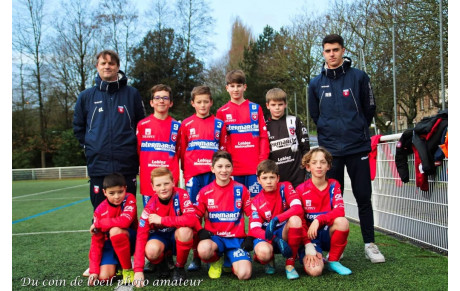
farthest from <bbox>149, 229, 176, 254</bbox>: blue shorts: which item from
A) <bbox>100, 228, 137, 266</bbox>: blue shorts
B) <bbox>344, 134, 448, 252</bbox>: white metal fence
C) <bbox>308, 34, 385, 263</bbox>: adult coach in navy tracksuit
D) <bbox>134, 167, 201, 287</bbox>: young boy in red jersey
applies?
<bbox>344, 134, 448, 252</bbox>: white metal fence

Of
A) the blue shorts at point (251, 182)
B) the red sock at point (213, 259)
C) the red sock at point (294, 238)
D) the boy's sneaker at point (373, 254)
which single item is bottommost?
the boy's sneaker at point (373, 254)

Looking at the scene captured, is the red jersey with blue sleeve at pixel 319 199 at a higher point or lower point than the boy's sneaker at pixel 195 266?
higher

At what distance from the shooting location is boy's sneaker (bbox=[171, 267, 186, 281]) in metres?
3.41

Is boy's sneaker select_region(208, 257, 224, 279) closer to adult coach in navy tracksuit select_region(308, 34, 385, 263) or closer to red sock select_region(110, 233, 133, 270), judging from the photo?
red sock select_region(110, 233, 133, 270)

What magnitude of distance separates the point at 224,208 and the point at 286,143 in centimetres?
102

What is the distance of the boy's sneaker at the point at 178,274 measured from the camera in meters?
3.41

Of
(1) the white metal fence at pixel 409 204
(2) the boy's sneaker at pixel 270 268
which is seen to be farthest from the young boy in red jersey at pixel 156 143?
(1) the white metal fence at pixel 409 204

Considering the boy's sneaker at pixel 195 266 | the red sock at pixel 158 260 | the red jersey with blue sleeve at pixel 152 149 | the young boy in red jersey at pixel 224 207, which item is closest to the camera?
the red sock at pixel 158 260

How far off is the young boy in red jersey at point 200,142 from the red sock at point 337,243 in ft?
4.57

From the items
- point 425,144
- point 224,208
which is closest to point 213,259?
point 224,208

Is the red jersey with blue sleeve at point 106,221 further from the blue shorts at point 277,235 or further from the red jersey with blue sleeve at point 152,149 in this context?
the blue shorts at point 277,235

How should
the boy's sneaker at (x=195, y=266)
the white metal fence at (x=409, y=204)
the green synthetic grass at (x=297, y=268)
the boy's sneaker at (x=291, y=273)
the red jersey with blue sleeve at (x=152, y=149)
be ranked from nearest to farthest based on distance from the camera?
the green synthetic grass at (x=297, y=268) < the boy's sneaker at (x=291, y=273) < the boy's sneaker at (x=195, y=266) < the white metal fence at (x=409, y=204) < the red jersey with blue sleeve at (x=152, y=149)

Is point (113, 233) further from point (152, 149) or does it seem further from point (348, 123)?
point (348, 123)

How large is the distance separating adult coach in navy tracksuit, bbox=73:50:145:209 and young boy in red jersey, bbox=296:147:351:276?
5.81 feet
